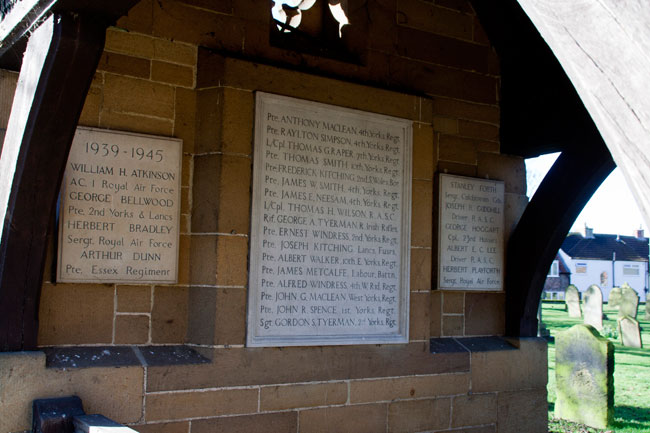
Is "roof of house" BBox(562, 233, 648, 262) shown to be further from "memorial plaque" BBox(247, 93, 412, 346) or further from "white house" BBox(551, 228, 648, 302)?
"memorial plaque" BBox(247, 93, 412, 346)

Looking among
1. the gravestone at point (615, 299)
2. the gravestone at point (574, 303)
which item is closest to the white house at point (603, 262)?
the gravestone at point (615, 299)

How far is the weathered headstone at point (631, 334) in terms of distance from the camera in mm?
12312

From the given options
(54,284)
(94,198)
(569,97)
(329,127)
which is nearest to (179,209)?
(94,198)

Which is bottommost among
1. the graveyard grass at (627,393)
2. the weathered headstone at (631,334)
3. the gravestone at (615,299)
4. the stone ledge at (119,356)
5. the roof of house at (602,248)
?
the graveyard grass at (627,393)

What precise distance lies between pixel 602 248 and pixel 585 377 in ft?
129

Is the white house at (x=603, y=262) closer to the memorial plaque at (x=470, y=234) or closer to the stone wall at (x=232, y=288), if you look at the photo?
the memorial plaque at (x=470, y=234)

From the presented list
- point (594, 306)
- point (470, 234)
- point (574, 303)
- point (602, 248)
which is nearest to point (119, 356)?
point (470, 234)

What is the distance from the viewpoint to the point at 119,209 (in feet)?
11.2

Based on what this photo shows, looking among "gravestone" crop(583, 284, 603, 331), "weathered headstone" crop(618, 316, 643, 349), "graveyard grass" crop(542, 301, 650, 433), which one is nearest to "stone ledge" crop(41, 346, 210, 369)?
"graveyard grass" crop(542, 301, 650, 433)

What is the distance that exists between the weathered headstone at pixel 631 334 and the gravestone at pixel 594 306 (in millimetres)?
3039

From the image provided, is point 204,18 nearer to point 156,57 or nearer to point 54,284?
point 156,57

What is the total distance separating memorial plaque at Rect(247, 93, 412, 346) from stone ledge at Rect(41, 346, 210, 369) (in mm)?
367

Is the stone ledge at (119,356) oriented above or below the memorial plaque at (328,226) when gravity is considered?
below

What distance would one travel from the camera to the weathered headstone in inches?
485
